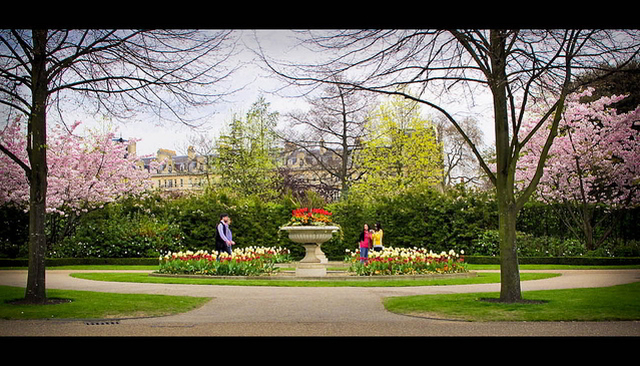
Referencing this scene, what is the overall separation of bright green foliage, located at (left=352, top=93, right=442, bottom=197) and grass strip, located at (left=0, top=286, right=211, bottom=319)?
21.7 m

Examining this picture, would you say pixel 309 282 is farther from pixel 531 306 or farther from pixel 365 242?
pixel 531 306

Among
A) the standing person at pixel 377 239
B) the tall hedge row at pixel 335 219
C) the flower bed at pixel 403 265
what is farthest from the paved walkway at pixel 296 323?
the tall hedge row at pixel 335 219

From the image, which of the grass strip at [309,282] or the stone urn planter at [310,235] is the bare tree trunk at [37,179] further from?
the stone urn planter at [310,235]

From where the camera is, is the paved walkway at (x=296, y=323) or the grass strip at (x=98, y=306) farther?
the grass strip at (x=98, y=306)

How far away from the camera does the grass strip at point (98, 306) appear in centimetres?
915

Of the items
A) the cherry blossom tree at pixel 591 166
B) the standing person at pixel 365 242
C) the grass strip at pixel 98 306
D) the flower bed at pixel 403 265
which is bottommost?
the grass strip at pixel 98 306

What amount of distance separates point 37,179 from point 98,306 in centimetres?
228

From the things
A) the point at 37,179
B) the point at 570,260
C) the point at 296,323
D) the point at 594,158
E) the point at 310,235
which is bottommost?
the point at 296,323

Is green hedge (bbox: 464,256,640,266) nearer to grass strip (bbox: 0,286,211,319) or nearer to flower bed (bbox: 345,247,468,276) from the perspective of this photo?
flower bed (bbox: 345,247,468,276)

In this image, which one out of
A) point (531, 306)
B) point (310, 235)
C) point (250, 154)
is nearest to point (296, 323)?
point (531, 306)

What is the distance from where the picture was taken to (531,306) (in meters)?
9.65

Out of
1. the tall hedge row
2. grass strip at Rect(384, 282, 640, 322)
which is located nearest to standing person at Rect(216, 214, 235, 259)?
the tall hedge row

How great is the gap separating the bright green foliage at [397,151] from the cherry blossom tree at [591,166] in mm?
9294

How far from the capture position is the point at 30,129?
10281 mm
